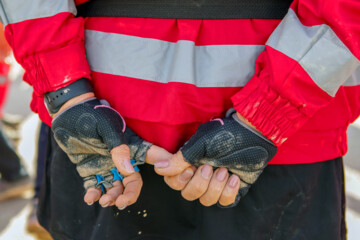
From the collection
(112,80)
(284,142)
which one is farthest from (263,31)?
(112,80)

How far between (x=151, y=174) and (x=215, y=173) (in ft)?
0.73

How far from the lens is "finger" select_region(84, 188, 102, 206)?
1047 mm

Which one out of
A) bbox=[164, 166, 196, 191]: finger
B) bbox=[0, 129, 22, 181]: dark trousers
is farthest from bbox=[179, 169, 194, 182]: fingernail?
bbox=[0, 129, 22, 181]: dark trousers

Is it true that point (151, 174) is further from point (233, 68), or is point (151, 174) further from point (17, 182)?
point (17, 182)

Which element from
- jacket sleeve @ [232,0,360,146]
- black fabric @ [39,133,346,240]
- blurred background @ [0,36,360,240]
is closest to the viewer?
jacket sleeve @ [232,0,360,146]

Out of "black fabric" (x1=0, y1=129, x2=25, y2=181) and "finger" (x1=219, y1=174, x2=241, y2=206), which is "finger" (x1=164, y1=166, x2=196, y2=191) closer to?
"finger" (x1=219, y1=174, x2=241, y2=206)

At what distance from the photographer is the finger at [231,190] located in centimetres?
99

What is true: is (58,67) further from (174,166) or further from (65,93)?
(174,166)

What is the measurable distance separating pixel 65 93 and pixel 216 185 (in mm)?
451

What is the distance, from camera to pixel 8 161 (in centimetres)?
291

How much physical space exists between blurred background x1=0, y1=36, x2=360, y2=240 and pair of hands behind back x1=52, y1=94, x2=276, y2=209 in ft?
5.49

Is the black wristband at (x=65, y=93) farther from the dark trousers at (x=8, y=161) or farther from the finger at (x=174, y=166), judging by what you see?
the dark trousers at (x=8, y=161)

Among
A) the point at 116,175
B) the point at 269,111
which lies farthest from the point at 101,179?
the point at 269,111

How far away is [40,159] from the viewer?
93.8 inches
